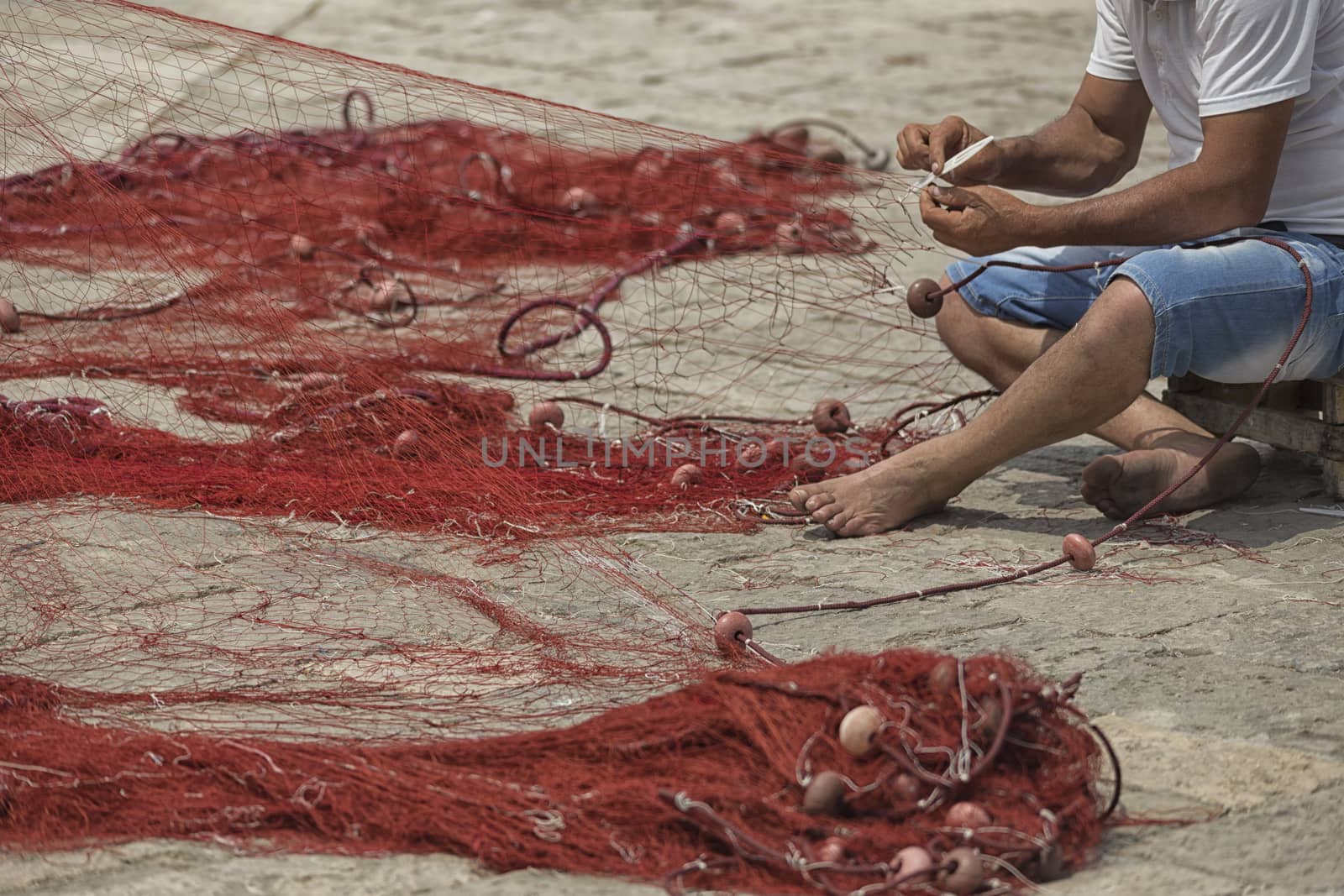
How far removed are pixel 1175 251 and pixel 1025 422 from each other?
453 mm

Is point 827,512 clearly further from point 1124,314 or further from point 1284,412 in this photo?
point 1284,412

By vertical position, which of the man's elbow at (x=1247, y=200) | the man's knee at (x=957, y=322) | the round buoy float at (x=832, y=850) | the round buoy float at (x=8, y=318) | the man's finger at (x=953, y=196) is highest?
the man's elbow at (x=1247, y=200)

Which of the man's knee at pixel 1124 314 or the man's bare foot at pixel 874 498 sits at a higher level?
the man's knee at pixel 1124 314

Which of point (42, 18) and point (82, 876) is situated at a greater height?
point (42, 18)

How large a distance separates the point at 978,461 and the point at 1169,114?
906 millimetres

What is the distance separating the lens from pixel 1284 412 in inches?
138

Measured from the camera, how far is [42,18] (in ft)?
14.7

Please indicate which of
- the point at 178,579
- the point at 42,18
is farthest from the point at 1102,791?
the point at 42,18

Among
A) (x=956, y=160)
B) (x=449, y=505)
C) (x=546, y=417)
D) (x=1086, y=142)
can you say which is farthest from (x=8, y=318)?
(x=1086, y=142)

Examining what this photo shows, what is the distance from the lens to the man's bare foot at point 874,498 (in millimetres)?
3375

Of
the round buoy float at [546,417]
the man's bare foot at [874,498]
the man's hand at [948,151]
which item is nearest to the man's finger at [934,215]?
the man's hand at [948,151]

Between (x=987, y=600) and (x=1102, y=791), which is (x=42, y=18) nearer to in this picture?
(x=987, y=600)

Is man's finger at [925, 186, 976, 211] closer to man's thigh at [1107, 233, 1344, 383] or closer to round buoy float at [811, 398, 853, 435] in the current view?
man's thigh at [1107, 233, 1344, 383]

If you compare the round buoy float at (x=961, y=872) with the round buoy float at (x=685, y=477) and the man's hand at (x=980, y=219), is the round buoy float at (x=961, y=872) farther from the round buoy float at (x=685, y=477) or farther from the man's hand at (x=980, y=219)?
the round buoy float at (x=685, y=477)
